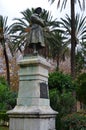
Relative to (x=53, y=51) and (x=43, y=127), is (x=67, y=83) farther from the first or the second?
(x=53, y=51)

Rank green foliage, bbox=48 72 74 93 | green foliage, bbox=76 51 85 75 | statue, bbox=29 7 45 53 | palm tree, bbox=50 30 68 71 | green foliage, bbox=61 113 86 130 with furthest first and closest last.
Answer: green foliage, bbox=76 51 85 75
palm tree, bbox=50 30 68 71
green foliage, bbox=48 72 74 93
green foliage, bbox=61 113 86 130
statue, bbox=29 7 45 53

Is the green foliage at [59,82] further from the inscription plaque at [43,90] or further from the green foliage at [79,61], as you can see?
the green foliage at [79,61]

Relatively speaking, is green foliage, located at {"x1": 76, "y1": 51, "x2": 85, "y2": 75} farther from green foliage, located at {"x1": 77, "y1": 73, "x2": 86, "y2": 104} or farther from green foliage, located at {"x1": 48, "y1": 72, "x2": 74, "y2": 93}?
green foliage, located at {"x1": 48, "y1": 72, "x2": 74, "y2": 93}

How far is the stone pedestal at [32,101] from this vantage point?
1273 centimetres

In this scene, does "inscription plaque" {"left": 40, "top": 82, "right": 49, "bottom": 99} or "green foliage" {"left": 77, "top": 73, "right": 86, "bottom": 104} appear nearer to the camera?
"inscription plaque" {"left": 40, "top": 82, "right": 49, "bottom": 99}

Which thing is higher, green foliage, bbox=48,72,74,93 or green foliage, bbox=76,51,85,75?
green foliage, bbox=76,51,85,75

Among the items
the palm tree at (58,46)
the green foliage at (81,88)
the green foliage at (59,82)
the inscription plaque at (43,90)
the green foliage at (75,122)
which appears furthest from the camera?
the palm tree at (58,46)

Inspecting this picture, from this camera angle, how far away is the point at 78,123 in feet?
49.9

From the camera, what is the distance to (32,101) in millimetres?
13047

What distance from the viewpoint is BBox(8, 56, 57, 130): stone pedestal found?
12734 millimetres

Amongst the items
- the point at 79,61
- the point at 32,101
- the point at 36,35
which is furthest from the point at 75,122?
the point at 79,61

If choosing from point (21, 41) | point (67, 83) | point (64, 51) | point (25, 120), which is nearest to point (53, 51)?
point (64, 51)

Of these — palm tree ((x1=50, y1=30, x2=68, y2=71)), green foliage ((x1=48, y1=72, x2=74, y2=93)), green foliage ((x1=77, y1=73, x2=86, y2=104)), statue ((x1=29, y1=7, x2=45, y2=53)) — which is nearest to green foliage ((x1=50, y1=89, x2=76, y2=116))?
green foliage ((x1=48, y1=72, x2=74, y2=93))

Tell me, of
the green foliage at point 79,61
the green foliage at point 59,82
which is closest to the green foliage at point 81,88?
the green foliage at point 59,82
